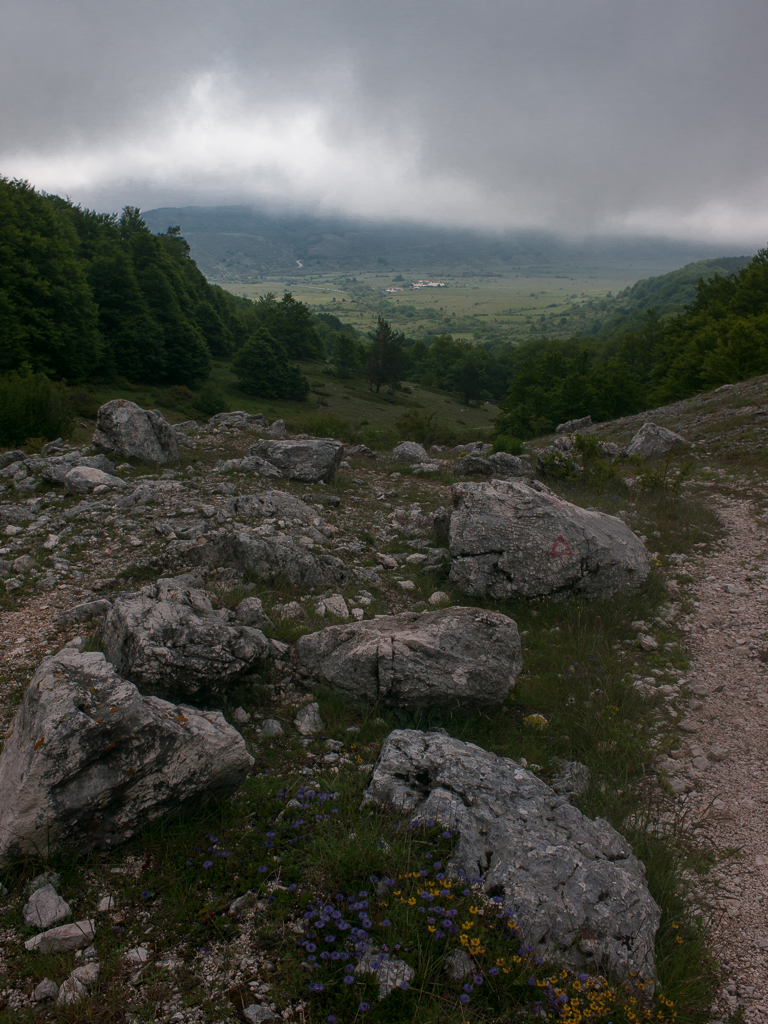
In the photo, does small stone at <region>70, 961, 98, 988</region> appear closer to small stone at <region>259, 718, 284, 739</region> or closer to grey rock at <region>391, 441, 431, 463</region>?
small stone at <region>259, 718, 284, 739</region>

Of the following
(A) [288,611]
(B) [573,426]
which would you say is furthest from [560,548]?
(B) [573,426]

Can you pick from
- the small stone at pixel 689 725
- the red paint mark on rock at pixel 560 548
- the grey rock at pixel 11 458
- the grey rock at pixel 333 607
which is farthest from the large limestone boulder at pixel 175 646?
the grey rock at pixel 11 458

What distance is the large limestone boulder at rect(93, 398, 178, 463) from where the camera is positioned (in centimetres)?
1491

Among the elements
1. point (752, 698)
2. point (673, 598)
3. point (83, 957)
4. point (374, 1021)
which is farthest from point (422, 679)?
point (673, 598)

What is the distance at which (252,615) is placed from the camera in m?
7.01

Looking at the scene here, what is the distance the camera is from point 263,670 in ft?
19.9

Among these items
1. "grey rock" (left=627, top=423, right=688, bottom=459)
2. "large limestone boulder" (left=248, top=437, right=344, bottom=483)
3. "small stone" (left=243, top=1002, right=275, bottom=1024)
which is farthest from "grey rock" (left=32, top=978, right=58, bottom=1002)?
"grey rock" (left=627, top=423, right=688, bottom=459)

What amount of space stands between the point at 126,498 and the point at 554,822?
1006cm

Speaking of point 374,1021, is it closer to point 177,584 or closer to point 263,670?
point 263,670

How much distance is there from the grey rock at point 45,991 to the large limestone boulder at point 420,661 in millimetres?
3358

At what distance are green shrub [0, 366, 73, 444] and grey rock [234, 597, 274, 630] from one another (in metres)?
14.9

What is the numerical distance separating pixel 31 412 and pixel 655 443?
73.9 ft

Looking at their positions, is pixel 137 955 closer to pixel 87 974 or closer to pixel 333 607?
pixel 87 974

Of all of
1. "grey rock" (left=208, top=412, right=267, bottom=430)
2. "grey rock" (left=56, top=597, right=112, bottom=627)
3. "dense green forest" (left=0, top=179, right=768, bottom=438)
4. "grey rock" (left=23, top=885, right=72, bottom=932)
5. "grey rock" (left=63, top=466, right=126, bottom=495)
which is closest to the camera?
"grey rock" (left=23, top=885, right=72, bottom=932)
